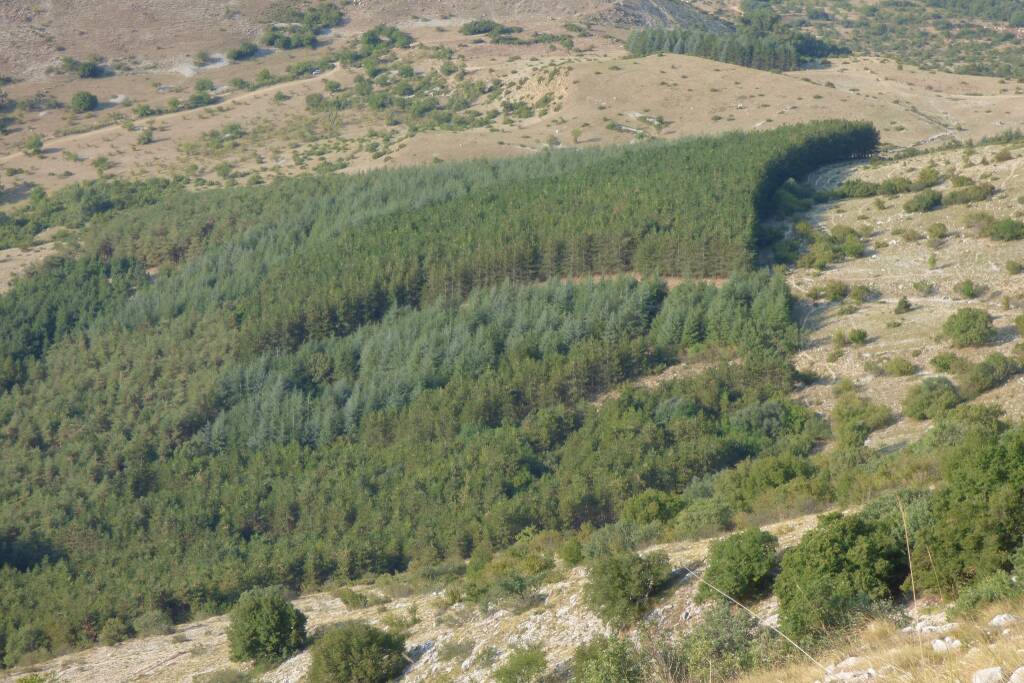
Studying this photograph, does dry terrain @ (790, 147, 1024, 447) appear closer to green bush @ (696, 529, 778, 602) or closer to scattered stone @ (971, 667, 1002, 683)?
green bush @ (696, 529, 778, 602)

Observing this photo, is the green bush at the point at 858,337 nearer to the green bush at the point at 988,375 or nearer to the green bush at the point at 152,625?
the green bush at the point at 988,375

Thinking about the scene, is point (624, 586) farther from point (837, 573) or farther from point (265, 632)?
point (265, 632)

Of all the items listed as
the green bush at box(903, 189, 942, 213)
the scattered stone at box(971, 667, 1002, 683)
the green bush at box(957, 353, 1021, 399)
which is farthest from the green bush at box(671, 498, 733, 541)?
the green bush at box(903, 189, 942, 213)

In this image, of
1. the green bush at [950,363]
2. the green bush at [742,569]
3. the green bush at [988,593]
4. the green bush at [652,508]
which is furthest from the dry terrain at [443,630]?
the green bush at [950,363]

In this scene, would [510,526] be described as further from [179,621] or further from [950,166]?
[950,166]

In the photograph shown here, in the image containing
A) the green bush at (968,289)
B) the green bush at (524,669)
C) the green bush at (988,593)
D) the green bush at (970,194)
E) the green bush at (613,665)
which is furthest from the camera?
the green bush at (970,194)

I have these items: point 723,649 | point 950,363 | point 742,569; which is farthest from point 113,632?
point 950,363

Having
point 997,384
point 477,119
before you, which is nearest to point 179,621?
point 997,384
